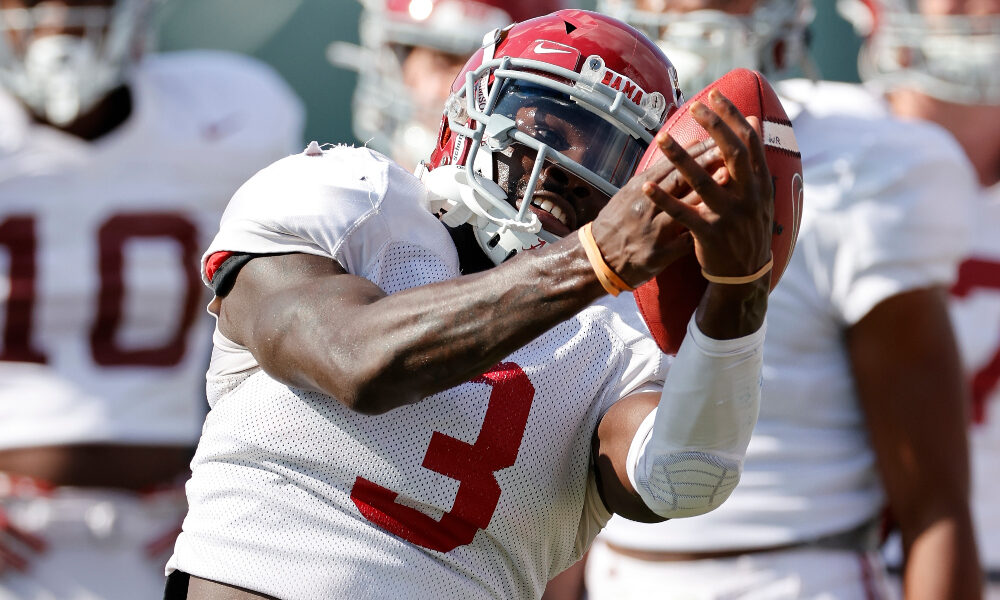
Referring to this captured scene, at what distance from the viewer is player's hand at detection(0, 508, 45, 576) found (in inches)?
142

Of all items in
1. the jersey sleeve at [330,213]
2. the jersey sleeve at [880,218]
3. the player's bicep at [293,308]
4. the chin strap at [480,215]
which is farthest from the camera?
the jersey sleeve at [880,218]

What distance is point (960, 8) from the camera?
3.71m

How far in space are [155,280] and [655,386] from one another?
2159 mm

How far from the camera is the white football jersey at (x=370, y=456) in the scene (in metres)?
1.72

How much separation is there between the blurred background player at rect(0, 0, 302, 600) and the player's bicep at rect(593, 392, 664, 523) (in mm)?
2046

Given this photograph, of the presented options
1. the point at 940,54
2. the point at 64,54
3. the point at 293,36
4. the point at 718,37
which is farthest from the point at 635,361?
the point at 293,36

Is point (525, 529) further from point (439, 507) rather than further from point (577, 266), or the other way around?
point (577, 266)

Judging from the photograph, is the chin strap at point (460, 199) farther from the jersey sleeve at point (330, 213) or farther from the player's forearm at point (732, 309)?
the player's forearm at point (732, 309)

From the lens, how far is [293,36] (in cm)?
471

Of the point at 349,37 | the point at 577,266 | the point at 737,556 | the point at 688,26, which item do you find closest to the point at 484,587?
the point at 577,266

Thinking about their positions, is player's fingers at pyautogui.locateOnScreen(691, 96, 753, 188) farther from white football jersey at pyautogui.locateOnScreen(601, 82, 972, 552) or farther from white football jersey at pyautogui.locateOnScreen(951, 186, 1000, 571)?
white football jersey at pyautogui.locateOnScreen(951, 186, 1000, 571)

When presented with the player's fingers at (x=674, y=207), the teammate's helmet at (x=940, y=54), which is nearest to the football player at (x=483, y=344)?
the player's fingers at (x=674, y=207)

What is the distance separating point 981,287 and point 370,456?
2.18 m

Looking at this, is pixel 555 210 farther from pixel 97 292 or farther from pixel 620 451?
pixel 97 292
